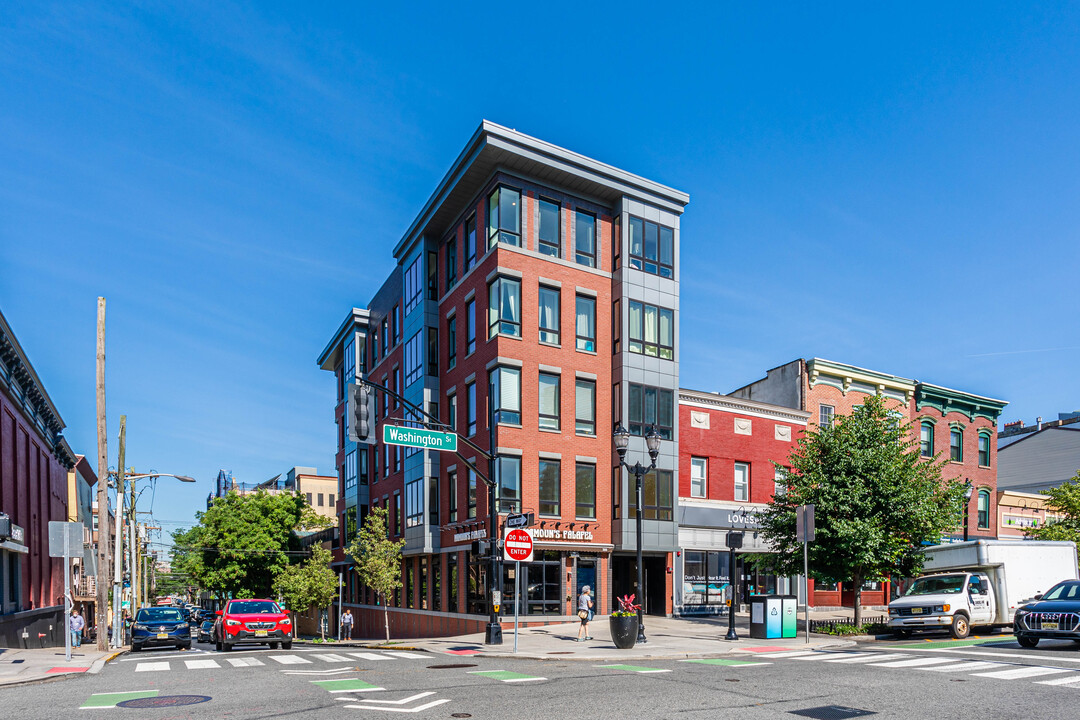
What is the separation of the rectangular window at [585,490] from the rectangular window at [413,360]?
10.1 m

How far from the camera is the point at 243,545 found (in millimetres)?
53750

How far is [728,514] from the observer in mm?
36781

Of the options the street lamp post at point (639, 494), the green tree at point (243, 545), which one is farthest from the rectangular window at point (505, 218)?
the green tree at point (243, 545)

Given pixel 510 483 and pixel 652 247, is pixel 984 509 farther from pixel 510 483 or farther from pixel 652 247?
pixel 510 483

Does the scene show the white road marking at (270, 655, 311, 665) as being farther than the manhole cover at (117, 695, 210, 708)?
Yes

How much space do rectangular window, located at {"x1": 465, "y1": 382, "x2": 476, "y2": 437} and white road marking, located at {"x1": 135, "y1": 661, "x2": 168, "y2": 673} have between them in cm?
1658

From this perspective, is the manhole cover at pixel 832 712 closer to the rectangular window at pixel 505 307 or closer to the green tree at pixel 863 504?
the green tree at pixel 863 504

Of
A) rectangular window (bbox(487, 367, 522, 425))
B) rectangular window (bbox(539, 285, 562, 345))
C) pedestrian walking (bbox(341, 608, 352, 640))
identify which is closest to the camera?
rectangular window (bbox(487, 367, 522, 425))

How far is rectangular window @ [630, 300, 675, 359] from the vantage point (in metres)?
34.7

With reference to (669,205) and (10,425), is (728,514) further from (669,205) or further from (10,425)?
(10,425)

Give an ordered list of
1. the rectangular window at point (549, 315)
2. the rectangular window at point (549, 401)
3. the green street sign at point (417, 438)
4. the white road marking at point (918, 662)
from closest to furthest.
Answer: the white road marking at point (918, 662)
the green street sign at point (417, 438)
the rectangular window at point (549, 401)
the rectangular window at point (549, 315)

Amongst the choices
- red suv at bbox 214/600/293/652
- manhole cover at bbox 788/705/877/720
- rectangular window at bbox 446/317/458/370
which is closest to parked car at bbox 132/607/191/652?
red suv at bbox 214/600/293/652

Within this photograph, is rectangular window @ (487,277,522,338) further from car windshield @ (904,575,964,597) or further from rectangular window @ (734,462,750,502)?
car windshield @ (904,575,964,597)

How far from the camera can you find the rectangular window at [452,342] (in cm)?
3672
